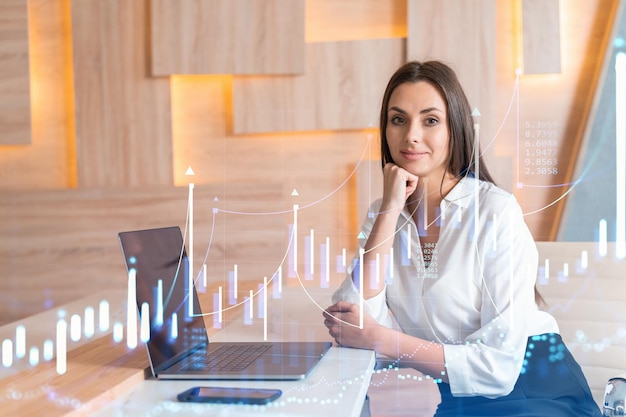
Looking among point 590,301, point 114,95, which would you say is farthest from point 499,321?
point 114,95

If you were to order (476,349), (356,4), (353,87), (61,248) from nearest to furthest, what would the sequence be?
1. (476,349)
2. (353,87)
3. (356,4)
4. (61,248)

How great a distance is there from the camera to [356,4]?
144cm

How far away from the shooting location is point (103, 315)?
4.72 feet

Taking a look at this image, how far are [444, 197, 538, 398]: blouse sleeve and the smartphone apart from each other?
441 mm

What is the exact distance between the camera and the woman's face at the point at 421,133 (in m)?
1.11

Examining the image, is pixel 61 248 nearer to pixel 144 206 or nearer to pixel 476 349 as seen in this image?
pixel 144 206

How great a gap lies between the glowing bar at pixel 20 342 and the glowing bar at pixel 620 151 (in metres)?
1.06

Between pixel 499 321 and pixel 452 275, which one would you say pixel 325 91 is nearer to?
pixel 452 275

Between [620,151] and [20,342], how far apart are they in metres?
1.14

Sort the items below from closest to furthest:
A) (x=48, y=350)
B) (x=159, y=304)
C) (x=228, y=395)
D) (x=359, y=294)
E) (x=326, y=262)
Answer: (x=228, y=395) < (x=159, y=304) < (x=48, y=350) < (x=359, y=294) < (x=326, y=262)

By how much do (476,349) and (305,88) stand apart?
0.66 m

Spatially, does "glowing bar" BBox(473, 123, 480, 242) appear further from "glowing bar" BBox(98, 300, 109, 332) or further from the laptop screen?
"glowing bar" BBox(98, 300, 109, 332)

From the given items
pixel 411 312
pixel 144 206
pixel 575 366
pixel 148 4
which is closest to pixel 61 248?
pixel 144 206

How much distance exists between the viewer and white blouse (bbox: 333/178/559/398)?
1106mm
